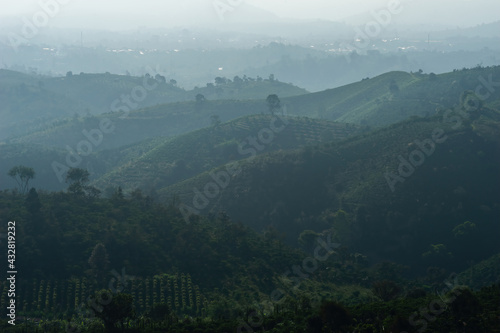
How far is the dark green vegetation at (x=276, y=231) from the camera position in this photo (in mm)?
38844

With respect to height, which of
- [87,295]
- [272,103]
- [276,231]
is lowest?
[87,295]

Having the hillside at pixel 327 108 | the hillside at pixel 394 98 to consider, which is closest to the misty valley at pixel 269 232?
the hillside at pixel 394 98

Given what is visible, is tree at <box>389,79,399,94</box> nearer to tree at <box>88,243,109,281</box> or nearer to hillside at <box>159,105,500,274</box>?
hillside at <box>159,105,500,274</box>

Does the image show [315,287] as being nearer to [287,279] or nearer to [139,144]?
[287,279]

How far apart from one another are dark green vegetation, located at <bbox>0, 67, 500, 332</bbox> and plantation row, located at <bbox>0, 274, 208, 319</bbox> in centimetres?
17

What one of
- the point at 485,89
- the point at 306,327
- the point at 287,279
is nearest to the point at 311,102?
the point at 485,89

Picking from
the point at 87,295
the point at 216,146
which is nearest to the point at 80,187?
the point at 87,295

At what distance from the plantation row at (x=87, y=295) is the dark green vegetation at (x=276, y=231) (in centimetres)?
17

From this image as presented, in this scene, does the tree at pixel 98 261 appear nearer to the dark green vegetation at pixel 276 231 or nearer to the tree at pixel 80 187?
the dark green vegetation at pixel 276 231

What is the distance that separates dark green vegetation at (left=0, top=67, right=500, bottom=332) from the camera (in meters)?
38.8

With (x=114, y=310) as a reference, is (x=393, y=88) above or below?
above

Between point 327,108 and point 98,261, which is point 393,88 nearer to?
point 327,108

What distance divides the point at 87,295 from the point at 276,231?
32.6 m

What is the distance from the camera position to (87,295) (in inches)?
1893
